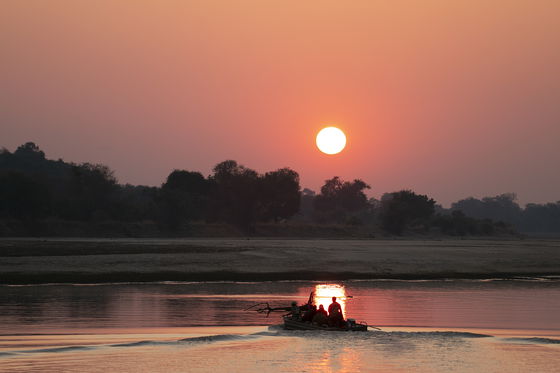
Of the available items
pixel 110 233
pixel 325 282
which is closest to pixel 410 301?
pixel 325 282

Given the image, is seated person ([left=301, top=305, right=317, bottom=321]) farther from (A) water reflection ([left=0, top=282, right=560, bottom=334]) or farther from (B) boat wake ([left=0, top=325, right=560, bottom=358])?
(A) water reflection ([left=0, top=282, right=560, bottom=334])

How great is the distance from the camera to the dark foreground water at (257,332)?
29172mm

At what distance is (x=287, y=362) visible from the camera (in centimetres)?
2947

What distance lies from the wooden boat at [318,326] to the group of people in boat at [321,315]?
206 millimetres

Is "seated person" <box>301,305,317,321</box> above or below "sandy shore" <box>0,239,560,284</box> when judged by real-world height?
below

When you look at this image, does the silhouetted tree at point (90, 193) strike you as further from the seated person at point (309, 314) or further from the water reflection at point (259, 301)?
the seated person at point (309, 314)

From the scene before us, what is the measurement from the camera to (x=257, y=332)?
122ft

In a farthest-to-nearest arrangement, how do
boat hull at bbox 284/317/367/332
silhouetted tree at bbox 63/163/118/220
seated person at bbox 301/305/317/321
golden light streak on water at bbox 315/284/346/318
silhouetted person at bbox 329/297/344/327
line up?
1. silhouetted tree at bbox 63/163/118/220
2. golden light streak on water at bbox 315/284/346/318
3. seated person at bbox 301/305/317/321
4. silhouetted person at bbox 329/297/344/327
5. boat hull at bbox 284/317/367/332

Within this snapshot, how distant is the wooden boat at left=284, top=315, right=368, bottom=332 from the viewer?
36719 millimetres

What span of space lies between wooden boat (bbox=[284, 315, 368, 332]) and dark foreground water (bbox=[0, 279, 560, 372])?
2.07 feet

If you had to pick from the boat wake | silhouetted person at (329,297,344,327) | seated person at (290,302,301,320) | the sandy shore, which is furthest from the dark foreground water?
the sandy shore

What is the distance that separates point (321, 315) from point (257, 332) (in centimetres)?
307

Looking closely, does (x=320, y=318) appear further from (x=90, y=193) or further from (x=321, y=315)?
(x=90, y=193)

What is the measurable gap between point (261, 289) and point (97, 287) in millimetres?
11470
